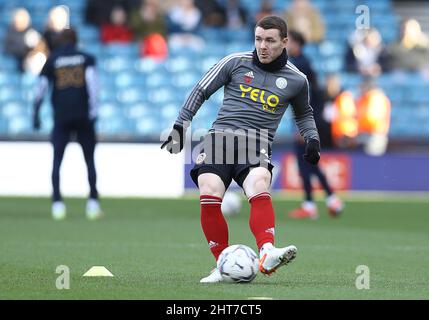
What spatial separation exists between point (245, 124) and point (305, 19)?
15.1 meters

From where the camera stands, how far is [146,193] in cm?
2073

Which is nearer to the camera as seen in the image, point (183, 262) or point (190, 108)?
point (190, 108)

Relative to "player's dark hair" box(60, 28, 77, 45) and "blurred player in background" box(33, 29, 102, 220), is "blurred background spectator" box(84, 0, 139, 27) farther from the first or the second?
"player's dark hair" box(60, 28, 77, 45)

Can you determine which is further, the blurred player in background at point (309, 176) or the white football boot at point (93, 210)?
the blurred player in background at point (309, 176)

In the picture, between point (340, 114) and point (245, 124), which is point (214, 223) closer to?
point (245, 124)

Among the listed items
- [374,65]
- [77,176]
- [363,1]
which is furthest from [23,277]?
[363,1]

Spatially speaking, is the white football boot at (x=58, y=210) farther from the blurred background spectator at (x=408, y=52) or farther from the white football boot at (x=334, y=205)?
the blurred background spectator at (x=408, y=52)

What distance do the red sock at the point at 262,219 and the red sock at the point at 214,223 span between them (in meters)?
0.27

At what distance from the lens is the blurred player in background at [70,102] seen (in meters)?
15.0

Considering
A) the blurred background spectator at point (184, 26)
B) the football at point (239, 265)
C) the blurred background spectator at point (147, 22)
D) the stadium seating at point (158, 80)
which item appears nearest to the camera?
the football at point (239, 265)

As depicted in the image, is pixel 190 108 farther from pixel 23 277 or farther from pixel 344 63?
pixel 344 63

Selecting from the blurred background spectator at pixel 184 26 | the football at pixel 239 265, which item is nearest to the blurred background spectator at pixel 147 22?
the blurred background spectator at pixel 184 26

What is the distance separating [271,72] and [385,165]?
43.5 ft

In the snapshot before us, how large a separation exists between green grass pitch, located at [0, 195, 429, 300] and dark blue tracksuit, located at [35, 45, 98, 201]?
85cm
